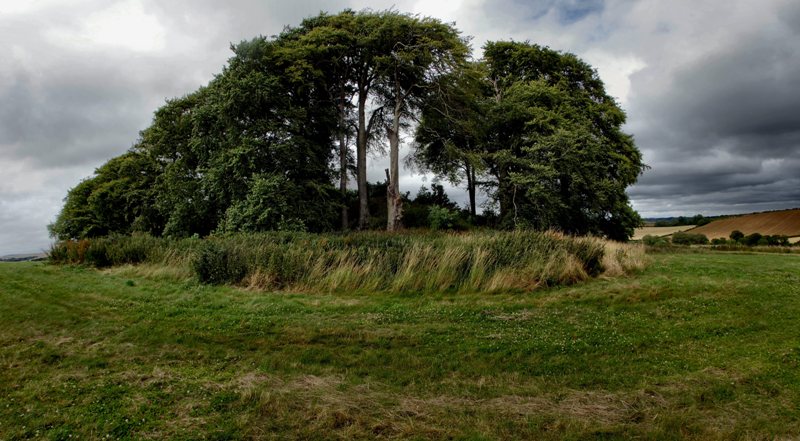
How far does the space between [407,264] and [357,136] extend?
835 inches

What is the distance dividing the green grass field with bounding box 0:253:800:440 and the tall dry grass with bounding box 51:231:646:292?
4.46 ft

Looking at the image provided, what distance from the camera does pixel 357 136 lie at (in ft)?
106

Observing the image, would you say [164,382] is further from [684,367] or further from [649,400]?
[684,367]

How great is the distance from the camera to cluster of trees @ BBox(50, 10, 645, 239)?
25.0m

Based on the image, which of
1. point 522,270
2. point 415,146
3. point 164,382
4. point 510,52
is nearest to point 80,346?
point 164,382

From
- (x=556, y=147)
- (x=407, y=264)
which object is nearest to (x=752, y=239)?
(x=556, y=147)

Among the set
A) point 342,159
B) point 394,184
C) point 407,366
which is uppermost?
point 342,159

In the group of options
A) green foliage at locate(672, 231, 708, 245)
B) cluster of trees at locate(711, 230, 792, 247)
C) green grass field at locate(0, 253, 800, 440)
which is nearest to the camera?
green grass field at locate(0, 253, 800, 440)

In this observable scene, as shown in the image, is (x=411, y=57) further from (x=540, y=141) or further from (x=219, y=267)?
(x=219, y=267)

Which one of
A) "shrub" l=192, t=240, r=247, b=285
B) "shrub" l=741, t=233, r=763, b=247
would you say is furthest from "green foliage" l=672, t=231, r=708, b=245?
"shrub" l=192, t=240, r=247, b=285

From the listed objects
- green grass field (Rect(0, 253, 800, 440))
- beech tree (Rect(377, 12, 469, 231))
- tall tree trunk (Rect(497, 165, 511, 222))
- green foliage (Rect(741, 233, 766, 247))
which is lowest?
green grass field (Rect(0, 253, 800, 440))

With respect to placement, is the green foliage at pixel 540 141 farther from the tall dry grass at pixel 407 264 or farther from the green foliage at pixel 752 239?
the green foliage at pixel 752 239

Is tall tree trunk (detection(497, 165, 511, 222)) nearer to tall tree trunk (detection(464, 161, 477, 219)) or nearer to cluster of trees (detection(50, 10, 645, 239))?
cluster of trees (detection(50, 10, 645, 239))

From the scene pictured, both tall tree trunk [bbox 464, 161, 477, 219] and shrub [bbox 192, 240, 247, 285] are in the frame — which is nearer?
shrub [bbox 192, 240, 247, 285]
